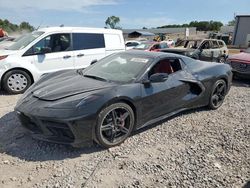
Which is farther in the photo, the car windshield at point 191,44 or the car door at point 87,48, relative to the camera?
the car windshield at point 191,44

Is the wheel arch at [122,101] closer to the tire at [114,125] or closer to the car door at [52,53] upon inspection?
the tire at [114,125]

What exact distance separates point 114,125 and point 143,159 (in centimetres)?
62

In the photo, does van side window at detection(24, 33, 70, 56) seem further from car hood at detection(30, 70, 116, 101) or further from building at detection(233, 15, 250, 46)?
building at detection(233, 15, 250, 46)

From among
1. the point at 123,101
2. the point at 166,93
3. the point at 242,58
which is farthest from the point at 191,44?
the point at 123,101

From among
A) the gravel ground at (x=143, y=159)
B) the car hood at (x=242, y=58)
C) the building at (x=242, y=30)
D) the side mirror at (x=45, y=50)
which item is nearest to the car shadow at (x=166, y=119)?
the gravel ground at (x=143, y=159)

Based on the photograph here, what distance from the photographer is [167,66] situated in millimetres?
4957

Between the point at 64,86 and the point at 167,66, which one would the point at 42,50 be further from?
the point at 167,66

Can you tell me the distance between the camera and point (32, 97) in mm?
4039

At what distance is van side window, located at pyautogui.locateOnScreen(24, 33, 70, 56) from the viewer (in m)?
7.01

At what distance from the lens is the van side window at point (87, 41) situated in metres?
7.63

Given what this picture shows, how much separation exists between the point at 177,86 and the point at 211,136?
0.99m

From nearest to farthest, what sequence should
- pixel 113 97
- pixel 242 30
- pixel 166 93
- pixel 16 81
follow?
pixel 113 97, pixel 166 93, pixel 16 81, pixel 242 30

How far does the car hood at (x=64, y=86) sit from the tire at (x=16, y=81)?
90.6 inches

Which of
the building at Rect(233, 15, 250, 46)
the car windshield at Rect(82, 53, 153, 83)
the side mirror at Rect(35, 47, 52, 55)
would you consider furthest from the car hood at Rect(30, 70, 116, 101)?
the building at Rect(233, 15, 250, 46)
